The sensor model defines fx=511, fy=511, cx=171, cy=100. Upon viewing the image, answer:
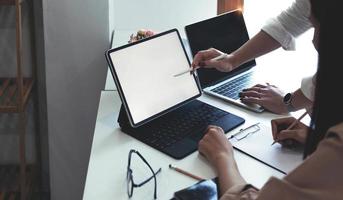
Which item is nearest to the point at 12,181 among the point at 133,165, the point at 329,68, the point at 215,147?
the point at 133,165

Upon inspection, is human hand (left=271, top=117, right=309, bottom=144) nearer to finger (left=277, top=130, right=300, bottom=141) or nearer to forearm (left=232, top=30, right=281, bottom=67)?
finger (left=277, top=130, right=300, bottom=141)

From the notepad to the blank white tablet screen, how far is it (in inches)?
10.1

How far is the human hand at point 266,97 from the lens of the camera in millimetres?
1614

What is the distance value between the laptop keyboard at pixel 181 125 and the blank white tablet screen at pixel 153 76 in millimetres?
40

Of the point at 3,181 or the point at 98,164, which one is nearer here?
the point at 98,164

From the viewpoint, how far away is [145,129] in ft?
4.83

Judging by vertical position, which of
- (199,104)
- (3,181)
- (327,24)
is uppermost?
(327,24)

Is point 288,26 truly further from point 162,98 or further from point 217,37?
point 162,98

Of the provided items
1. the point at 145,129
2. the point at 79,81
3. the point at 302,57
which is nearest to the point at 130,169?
the point at 145,129

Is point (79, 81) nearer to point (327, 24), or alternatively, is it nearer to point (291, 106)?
point (291, 106)

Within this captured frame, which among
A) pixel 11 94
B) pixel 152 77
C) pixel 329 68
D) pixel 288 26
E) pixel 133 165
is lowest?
pixel 11 94

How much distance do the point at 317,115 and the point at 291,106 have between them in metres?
0.79

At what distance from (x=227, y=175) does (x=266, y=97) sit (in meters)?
0.51

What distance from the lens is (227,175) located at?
3.94 ft
